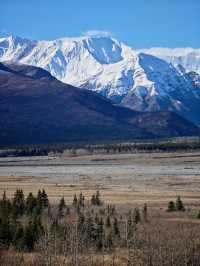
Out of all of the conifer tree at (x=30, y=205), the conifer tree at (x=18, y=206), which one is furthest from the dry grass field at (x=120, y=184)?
the conifer tree at (x=30, y=205)

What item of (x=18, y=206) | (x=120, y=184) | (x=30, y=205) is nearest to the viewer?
(x=18, y=206)

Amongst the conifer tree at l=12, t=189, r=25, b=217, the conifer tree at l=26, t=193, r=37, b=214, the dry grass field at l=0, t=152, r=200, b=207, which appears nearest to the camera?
the conifer tree at l=12, t=189, r=25, b=217

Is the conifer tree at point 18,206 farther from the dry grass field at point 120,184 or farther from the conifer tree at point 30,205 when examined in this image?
the dry grass field at point 120,184

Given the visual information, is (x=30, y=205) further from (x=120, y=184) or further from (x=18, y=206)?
(x=120, y=184)

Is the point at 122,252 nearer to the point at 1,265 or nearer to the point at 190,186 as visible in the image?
the point at 1,265

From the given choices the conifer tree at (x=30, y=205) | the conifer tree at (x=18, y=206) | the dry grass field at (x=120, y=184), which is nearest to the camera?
the conifer tree at (x=18, y=206)

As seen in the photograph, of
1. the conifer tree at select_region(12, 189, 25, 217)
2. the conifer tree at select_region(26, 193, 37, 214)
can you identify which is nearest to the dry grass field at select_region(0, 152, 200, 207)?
the conifer tree at select_region(12, 189, 25, 217)

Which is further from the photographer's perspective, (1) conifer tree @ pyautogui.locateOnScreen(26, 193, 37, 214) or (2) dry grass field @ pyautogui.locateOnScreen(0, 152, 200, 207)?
(2) dry grass field @ pyautogui.locateOnScreen(0, 152, 200, 207)

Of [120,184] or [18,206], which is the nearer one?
[18,206]

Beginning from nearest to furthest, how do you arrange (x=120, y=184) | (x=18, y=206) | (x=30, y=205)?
(x=18, y=206), (x=30, y=205), (x=120, y=184)

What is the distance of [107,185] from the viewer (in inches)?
4707

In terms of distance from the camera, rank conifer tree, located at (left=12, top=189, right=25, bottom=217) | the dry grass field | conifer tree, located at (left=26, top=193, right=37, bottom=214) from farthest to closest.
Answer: the dry grass field < conifer tree, located at (left=26, top=193, right=37, bottom=214) < conifer tree, located at (left=12, top=189, right=25, bottom=217)

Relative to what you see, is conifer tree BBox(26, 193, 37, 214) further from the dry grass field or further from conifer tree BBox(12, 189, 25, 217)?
the dry grass field

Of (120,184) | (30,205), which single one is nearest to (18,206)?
(30,205)
